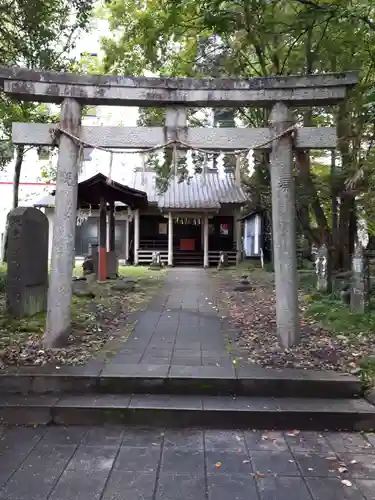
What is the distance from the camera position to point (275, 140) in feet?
19.4

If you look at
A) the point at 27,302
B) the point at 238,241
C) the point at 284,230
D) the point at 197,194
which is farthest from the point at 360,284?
the point at 197,194

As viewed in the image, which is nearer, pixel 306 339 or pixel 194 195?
pixel 306 339

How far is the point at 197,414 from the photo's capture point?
14.4 feet

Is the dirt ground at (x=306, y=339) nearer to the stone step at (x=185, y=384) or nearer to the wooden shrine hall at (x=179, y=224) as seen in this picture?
the stone step at (x=185, y=384)

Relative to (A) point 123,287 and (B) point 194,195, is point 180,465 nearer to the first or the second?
(A) point 123,287

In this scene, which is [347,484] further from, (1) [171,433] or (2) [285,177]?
(2) [285,177]

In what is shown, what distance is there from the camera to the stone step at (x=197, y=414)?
14.2ft

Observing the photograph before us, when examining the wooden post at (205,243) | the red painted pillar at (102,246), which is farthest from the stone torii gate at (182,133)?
the wooden post at (205,243)

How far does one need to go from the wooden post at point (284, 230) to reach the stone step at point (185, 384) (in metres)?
1.08

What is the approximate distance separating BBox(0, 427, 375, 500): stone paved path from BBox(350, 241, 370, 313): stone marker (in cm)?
381

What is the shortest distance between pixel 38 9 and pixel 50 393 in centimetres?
718

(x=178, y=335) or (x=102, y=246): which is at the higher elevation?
(x=102, y=246)

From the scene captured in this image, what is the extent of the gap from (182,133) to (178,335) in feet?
10.2

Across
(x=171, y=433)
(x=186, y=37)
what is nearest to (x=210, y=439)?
(x=171, y=433)
